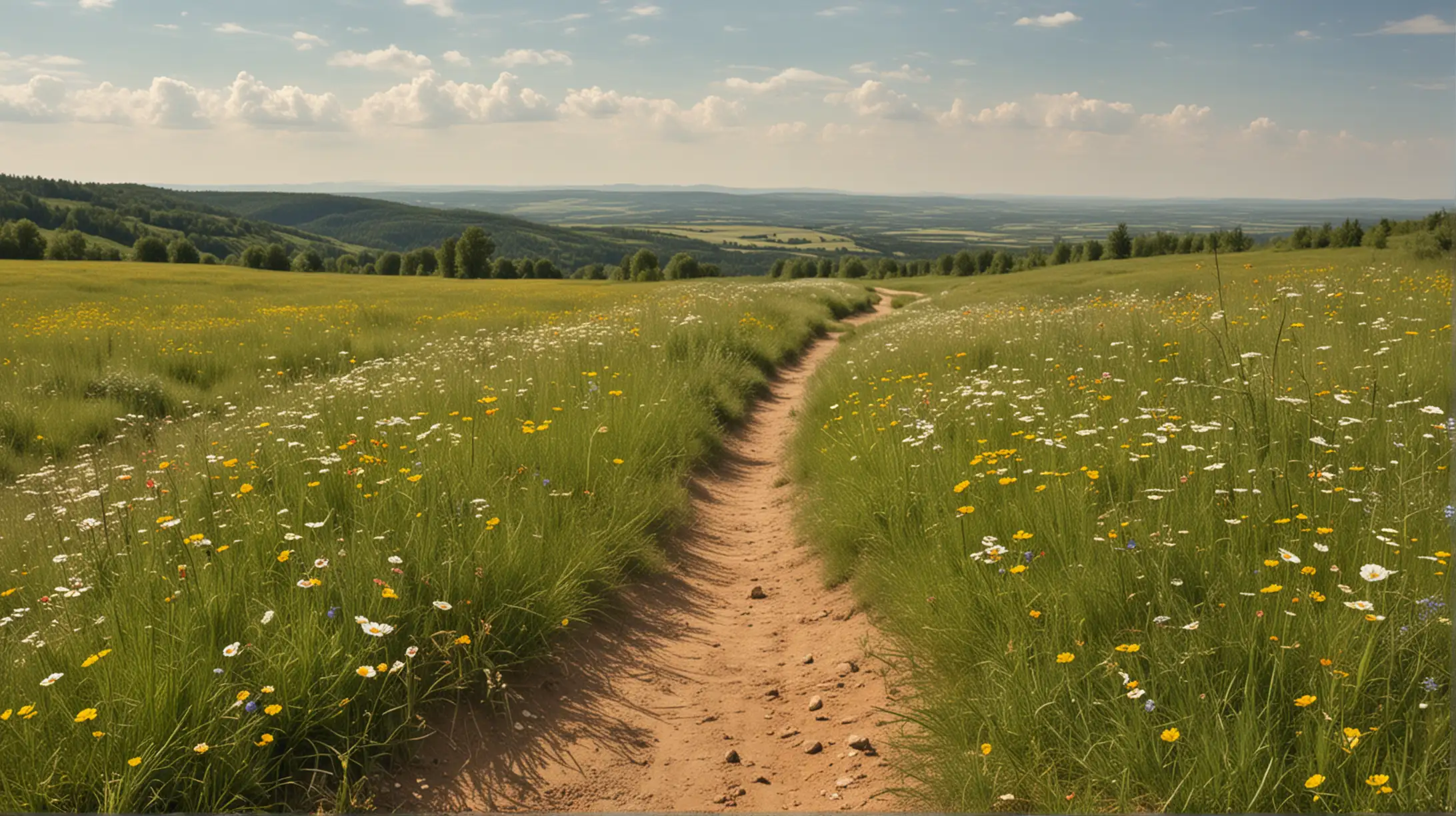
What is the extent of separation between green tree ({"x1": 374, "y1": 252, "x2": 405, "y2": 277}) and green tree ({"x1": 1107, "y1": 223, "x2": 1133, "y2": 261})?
8831 cm

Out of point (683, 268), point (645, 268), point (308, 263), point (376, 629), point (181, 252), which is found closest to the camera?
point (376, 629)

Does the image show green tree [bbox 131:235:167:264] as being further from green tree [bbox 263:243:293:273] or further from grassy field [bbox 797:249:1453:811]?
grassy field [bbox 797:249:1453:811]

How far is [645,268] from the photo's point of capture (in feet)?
302

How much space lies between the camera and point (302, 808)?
122 inches

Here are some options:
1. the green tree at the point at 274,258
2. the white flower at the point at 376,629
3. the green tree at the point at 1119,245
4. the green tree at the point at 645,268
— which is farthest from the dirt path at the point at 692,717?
the green tree at the point at 274,258

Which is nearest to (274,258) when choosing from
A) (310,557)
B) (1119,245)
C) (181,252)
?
(181,252)

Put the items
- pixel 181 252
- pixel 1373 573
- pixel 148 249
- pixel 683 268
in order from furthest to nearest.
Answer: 1. pixel 683 268
2. pixel 148 249
3. pixel 181 252
4. pixel 1373 573

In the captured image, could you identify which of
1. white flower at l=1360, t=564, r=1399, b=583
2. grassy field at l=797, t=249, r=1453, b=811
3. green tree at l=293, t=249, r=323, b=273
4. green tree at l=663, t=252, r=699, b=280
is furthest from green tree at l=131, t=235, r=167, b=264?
white flower at l=1360, t=564, r=1399, b=583

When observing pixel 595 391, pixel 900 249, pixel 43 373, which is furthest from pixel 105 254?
pixel 900 249

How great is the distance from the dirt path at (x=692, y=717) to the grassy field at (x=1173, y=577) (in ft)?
1.05

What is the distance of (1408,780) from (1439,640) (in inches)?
26.9

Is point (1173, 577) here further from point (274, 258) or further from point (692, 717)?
point (274, 258)

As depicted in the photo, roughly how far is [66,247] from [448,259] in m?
35.9

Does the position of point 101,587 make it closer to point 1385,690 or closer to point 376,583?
point 376,583
